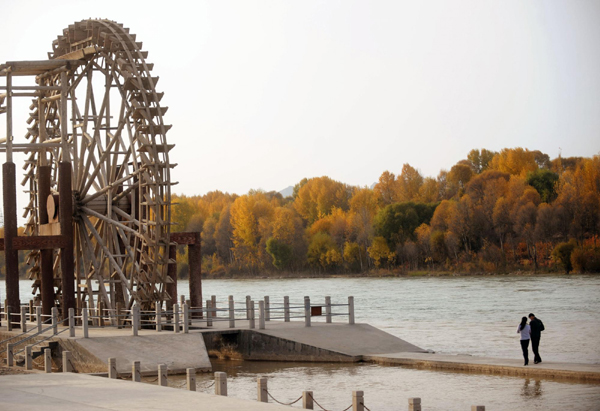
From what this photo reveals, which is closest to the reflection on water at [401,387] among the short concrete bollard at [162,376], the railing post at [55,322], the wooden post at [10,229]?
the short concrete bollard at [162,376]

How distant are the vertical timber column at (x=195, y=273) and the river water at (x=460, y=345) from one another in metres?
5.05

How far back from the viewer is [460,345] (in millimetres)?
34906

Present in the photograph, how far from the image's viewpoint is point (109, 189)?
3234cm

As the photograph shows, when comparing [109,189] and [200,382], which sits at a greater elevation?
[109,189]

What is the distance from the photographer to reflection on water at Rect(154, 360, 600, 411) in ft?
63.1

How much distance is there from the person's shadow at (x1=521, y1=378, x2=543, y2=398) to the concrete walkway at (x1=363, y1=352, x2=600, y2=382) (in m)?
0.61

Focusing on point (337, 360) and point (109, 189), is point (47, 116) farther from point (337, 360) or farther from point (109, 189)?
point (337, 360)

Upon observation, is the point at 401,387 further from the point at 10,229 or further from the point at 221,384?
the point at 10,229

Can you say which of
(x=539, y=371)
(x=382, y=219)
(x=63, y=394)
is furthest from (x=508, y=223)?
(x=63, y=394)

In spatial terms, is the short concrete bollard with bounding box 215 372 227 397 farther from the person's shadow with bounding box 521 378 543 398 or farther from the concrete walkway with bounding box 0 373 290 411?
the person's shadow with bounding box 521 378 543 398

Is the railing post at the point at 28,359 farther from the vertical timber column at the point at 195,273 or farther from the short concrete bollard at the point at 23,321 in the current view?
the vertical timber column at the point at 195,273

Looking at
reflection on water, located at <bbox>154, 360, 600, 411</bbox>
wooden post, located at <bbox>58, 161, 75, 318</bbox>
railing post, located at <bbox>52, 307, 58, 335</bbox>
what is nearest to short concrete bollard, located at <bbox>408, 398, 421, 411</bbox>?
reflection on water, located at <bbox>154, 360, 600, 411</bbox>

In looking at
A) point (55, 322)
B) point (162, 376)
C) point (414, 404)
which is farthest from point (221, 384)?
point (55, 322)

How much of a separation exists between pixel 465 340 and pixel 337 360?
39.7ft
